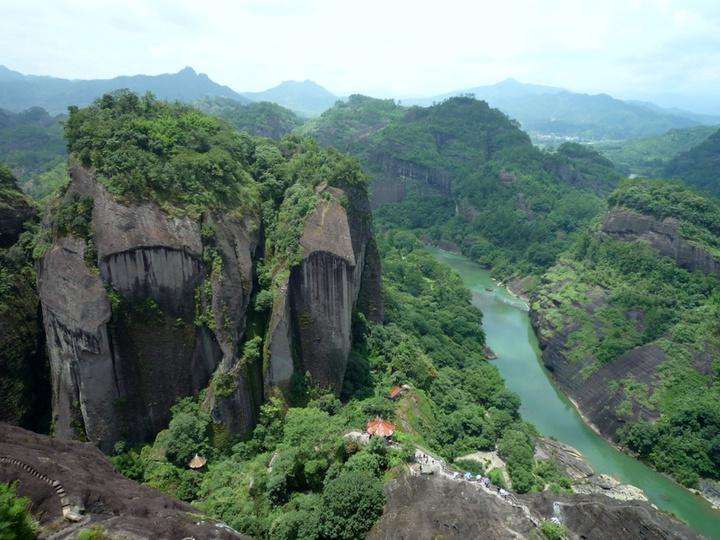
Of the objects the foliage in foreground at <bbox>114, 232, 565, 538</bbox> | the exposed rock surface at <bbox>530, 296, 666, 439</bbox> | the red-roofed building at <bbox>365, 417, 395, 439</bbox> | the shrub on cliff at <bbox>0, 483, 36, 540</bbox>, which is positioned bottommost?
the exposed rock surface at <bbox>530, 296, 666, 439</bbox>

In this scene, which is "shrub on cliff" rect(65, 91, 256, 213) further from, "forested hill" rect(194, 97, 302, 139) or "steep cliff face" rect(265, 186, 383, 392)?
"forested hill" rect(194, 97, 302, 139)

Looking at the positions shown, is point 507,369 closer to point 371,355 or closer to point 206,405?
point 371,355

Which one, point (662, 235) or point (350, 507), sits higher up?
point (662, 235)

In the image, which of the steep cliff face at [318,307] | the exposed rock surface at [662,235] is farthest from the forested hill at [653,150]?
the steep cliff face at [318,307]

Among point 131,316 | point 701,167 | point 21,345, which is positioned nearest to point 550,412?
point 131,316

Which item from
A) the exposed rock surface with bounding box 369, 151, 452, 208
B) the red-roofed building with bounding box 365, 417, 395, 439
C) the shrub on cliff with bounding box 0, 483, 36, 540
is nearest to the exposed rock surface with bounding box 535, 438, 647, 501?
the red-roofed building with bounding box 365, 417, 395, 439

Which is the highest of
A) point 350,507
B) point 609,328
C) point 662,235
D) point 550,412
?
point 662,235

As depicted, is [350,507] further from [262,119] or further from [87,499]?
[262,119]
